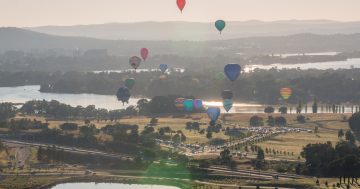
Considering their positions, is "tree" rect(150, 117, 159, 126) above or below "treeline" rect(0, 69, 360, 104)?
below

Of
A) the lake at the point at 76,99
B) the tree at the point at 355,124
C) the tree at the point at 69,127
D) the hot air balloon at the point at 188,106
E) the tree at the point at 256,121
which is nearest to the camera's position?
the tree at the point at 355,124

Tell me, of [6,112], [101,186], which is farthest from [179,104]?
[101,186]

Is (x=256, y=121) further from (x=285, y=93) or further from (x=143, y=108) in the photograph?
(x=285, y=93)

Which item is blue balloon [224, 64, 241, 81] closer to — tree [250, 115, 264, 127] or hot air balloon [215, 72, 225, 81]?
tree [250, 115, 264, 127]

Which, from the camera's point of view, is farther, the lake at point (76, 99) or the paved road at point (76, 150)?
the lake at point (76, 99)

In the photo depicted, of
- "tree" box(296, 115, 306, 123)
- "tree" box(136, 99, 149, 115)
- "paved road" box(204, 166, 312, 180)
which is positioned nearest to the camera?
"paved road" box(204, 166, 312, 180)

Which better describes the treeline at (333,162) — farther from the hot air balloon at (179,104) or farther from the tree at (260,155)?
the hot air balloon at (179,104)

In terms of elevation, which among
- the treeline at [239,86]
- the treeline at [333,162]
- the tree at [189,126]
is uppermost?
the treeline at [239,86]

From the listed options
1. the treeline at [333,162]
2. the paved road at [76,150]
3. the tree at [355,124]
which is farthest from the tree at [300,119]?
the paved road at [76,150]

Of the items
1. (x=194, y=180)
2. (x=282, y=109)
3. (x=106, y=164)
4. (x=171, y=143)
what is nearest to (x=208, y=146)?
(x=171, y=143)

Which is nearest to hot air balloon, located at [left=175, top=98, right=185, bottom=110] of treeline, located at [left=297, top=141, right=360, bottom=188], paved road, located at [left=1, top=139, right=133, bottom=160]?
paved road, located at [left=1, top=139, right=133, bottom=160]
